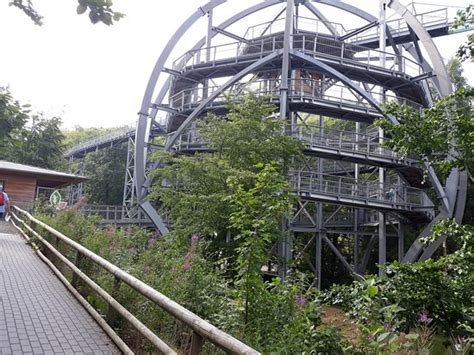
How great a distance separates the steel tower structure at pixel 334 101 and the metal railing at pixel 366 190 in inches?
2.3

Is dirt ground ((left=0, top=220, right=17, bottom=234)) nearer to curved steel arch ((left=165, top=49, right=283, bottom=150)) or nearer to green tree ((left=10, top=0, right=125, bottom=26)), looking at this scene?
curved steel arch ((left=165, top=49, right=283, bottom=150))

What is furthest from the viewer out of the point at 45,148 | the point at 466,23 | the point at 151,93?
the point at 45,148

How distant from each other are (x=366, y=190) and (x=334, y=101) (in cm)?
519

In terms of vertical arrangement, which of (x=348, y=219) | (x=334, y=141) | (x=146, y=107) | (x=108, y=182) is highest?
(x=146, y=107)

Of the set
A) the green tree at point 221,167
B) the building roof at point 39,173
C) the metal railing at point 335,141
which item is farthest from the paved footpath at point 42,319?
the building roof at point 39,173

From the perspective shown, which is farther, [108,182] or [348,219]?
[108,182]

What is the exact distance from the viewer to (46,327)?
5.05m

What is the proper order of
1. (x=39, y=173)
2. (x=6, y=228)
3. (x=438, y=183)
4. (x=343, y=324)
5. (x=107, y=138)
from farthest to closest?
(x=107, y=138), (x=39, y=173), (x=438, y=183), (x=6, y=228), (x=343, y=324)

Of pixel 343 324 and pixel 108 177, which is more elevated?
pixel 108 177

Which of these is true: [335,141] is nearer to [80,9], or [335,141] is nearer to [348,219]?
[348,219]

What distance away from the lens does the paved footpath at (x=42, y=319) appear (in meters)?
4.41

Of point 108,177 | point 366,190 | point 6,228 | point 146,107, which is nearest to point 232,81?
point 146,107

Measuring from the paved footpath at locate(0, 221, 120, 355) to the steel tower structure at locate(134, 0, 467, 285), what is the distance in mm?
12422

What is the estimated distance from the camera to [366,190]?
72.2ft
